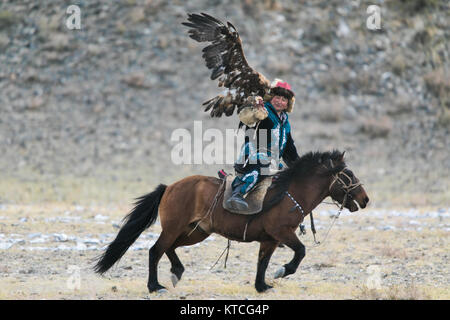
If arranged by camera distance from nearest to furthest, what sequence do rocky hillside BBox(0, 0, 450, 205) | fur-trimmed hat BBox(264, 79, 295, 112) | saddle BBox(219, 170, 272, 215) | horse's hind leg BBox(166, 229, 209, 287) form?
saddle BBox(219, 170, 272, 215)
fur-trimmed hat BBox(264, 79, 295, 112)
horse's hind leg BBox(166, 229, 209, 287)
rocky hillside BBox(0, 0, 450, 205)

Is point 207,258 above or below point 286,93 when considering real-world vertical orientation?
below

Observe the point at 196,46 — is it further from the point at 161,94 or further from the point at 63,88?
the point at 63,88

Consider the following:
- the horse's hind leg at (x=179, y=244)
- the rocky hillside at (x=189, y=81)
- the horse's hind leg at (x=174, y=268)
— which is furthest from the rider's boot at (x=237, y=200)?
the rocky hillside at (x=189, y=81)

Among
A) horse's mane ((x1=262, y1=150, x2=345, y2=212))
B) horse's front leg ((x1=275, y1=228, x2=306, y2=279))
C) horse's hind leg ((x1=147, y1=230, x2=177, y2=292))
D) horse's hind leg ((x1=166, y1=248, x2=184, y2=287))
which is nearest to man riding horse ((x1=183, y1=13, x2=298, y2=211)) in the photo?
horse's mane ((x1=262, y1=150, x2=345, y2=212))

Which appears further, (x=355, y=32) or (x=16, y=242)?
(x=355, y=32)

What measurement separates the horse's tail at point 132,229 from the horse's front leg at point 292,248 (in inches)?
68.3

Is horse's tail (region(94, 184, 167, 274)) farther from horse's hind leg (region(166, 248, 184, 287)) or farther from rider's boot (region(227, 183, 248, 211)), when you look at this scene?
rider's boot (region(227, 183, 248, 211))

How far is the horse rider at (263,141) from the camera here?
8.54 metres

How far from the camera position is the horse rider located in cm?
854

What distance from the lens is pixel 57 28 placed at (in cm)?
3142

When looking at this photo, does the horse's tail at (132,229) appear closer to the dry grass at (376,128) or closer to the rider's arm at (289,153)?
the rider's arm at (289,153)

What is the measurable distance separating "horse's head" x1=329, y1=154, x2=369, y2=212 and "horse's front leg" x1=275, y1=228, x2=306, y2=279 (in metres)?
0.72

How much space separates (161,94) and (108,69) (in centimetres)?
272

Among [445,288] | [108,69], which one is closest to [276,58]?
[108,69]
